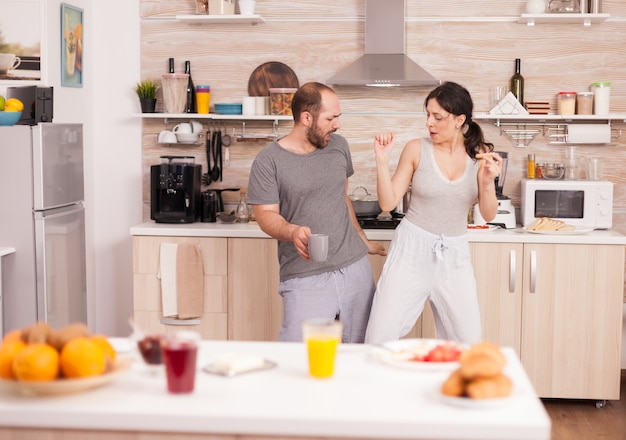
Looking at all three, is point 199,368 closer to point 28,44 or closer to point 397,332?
point 397,332

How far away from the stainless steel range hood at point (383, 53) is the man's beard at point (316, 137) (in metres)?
1.24

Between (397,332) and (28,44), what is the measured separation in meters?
2.43

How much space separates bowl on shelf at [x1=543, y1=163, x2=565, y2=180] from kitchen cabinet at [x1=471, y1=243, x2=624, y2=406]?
55cm

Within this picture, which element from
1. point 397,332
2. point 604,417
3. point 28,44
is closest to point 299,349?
point 397,332

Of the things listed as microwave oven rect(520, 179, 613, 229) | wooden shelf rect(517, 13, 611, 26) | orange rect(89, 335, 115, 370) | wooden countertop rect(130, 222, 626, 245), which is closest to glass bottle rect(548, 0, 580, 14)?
wooden shelf rect(517, 13, 611, 26)

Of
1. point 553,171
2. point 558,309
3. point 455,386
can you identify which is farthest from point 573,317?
point 455,386

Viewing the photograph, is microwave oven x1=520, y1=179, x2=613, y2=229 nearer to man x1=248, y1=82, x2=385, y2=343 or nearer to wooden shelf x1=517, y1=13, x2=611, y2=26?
wooden shelf x1=517, y1=13, x2=611, y2=26

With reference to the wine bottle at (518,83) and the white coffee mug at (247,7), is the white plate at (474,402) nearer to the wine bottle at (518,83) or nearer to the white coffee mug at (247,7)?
the wine bottle at (518,83)

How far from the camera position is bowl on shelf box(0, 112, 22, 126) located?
155 inches

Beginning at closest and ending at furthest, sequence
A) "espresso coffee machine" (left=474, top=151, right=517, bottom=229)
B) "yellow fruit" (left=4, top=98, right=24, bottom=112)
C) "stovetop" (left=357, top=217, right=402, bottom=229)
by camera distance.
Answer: "yellow fruit" (left=4, top=98, right=24, bottom=112) < "stovetop" (left=357, top=217, right=402, bottom=229) < "espresso coffee machine" (left=474, top=151, right=517, bottom=229)

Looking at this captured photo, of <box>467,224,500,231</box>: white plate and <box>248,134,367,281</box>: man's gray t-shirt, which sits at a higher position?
<box>248,134,367,281</box>: man's gray t-shirt

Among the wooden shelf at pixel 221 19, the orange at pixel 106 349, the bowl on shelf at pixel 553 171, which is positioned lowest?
the orange at pixel 106 349

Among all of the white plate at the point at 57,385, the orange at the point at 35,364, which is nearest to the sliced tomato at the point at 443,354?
the white plate at the point at 57,385

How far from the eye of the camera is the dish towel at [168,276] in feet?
14.5
